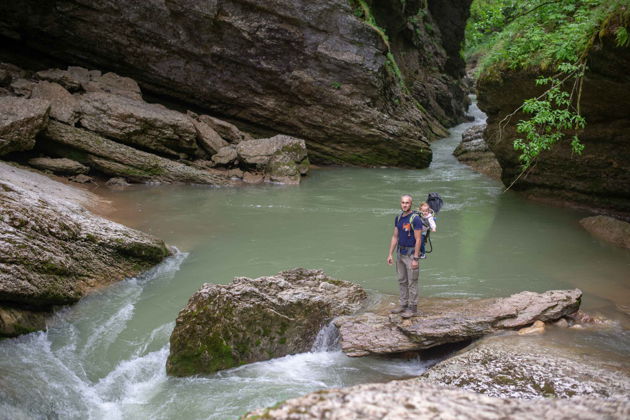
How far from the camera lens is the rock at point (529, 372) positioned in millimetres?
4840

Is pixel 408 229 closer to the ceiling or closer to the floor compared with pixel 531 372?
closer to the ceiling

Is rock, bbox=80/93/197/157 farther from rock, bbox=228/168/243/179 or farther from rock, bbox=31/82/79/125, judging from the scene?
rock, bbox=228/168/243/179

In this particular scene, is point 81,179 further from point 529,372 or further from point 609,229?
point 609,229

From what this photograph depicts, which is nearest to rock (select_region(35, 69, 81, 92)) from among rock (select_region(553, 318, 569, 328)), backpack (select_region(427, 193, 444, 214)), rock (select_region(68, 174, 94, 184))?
rock (select_region(68, 174, 94, 184))

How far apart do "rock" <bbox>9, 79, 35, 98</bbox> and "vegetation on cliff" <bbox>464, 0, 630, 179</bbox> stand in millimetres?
14108

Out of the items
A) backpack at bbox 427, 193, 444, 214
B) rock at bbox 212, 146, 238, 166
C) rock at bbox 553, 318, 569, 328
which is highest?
backpack at bbox 427, 193, 444, 214

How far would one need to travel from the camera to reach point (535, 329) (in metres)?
6.24

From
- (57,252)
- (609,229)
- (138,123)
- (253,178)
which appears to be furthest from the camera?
(253,178)

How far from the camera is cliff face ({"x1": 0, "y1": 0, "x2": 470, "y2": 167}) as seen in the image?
18219 mm

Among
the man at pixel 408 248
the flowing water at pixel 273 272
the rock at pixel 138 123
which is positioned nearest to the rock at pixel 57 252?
the flowing water at pixel 273 272

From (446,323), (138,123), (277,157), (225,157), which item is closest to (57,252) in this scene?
(446,323)

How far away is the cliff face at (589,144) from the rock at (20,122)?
512 inches

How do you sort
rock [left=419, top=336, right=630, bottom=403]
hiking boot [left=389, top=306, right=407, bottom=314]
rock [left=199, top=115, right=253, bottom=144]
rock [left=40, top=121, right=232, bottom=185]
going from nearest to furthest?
rock [left=419, top=336, right=630, bottom=403]
hiking boot [left=389, top=306, right=407, bottom=314]
rock [left=40, top=121, right=232, bottom=185]
rock [left=199, top=115, right=253, bottom=144]

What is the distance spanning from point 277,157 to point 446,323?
13.3 metres
